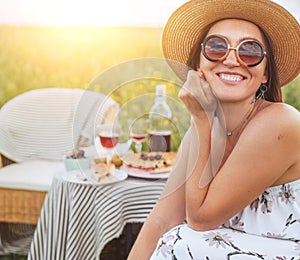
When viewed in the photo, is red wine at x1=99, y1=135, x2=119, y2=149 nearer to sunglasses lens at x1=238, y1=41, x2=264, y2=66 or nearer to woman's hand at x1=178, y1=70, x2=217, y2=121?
woman's hand at x1=178, y1=70, x2=217, y2=121

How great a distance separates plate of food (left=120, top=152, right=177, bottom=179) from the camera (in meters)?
2.11

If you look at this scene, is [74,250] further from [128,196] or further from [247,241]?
[247,241]

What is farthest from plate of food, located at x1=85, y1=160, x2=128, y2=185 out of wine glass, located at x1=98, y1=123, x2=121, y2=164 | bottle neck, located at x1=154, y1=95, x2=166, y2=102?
bottle neck, located at x1=154, y1=95, x2=166, y2=102

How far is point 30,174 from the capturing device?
2.84 metres

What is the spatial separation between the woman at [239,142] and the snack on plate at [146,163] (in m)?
0.47

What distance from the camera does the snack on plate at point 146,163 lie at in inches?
84.0

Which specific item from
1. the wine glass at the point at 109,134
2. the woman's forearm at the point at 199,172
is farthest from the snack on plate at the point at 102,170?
the woman's forearm at the point at 199,172

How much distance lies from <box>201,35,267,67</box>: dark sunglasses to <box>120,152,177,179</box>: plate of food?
A: 2.22ft

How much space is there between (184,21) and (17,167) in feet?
5.22

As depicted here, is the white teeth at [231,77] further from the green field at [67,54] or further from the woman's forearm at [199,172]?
the green field at [67,54]

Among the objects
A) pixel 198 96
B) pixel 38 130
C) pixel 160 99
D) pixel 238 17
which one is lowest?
pixel 38 130

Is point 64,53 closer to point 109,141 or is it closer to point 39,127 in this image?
point 39,127

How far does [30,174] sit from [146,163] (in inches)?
35.9

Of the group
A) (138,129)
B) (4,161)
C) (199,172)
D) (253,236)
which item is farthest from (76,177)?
(4,161)
